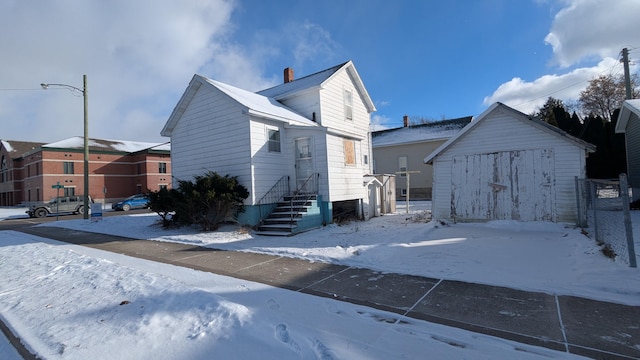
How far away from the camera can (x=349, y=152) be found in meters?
14.8

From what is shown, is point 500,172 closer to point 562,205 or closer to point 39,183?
point 562,205

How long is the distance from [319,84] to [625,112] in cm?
1465

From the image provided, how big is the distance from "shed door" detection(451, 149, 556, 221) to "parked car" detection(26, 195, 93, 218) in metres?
29.4

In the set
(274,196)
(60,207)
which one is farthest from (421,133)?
(60,207)

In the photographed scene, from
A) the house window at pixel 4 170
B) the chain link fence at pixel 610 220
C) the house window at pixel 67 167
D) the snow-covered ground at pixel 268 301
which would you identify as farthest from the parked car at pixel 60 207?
the chain link fence at pixel 610 220

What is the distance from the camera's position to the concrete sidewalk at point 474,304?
139 inches

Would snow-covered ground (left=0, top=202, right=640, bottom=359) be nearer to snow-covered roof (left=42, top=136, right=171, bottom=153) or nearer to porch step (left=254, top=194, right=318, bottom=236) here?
porch step (left=254, top=194, right=318, bottom=236)

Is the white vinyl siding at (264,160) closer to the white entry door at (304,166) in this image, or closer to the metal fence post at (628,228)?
the white entry door at (304,166)

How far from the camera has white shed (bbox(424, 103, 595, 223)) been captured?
10.0m

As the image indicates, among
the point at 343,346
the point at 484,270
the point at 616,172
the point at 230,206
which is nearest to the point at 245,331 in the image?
the point at 343,346

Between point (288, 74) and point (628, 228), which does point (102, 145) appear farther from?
point (628, 228)

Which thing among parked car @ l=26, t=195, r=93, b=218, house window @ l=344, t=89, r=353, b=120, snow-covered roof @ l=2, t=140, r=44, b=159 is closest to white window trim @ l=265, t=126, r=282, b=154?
house window @ l=344, t=89, r=353, b=120

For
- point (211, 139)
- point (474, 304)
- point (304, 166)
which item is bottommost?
point (474, 304)

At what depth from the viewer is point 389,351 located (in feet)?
10.8
